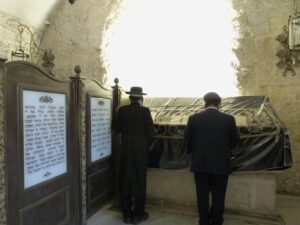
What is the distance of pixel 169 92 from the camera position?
15.7 ft

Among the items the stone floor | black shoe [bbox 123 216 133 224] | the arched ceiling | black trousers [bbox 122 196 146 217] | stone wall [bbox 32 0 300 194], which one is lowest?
the stone floor

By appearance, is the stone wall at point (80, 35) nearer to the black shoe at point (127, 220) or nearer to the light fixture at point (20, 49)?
the light fixture at point (20, 49)

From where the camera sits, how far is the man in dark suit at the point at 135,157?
3117 mm

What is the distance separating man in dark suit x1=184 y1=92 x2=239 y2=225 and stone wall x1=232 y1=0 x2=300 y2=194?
171cm

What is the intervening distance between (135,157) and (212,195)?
0.87 m

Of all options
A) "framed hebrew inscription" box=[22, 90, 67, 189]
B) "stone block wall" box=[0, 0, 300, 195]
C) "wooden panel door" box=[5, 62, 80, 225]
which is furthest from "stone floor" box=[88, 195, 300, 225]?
"framed hebrew inscription" box=[22, 90, 67, 189]

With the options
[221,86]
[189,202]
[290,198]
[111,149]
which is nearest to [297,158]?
[290,198]

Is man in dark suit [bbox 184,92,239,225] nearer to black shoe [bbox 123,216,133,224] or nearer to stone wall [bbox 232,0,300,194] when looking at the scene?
black shoe [bbox 123,216,133,224]

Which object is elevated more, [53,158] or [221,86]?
[221,86]

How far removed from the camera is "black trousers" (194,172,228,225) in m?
2.78

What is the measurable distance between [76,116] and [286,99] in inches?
115

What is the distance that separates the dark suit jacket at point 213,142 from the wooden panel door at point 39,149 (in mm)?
1163

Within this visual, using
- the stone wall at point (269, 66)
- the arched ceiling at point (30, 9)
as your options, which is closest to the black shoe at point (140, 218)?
the stone wall at point (269, 66)

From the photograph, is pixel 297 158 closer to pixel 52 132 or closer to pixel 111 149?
pixel 111 149
